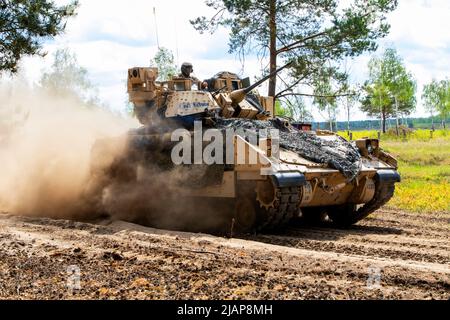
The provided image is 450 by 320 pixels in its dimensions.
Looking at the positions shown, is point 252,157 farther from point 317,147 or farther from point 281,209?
A: point 317,147

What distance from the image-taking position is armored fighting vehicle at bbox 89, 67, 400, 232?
38.1 ft

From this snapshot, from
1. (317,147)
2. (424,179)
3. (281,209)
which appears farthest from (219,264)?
(424,179)

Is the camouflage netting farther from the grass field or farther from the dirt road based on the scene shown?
the grass field

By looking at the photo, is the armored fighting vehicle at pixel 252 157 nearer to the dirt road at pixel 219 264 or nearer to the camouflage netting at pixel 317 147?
the camouflage netting at pixel 317 147

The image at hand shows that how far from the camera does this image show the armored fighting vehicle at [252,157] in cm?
1162

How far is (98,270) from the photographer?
7.99 meters

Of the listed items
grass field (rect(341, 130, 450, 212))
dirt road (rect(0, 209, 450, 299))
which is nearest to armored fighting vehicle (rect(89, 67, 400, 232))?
dirt road (rect(0, 209, 450, 299))

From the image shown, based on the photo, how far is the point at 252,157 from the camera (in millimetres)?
11531

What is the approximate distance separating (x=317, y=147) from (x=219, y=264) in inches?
198

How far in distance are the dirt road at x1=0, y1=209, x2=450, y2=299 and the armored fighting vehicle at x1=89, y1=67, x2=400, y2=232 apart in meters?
0.74

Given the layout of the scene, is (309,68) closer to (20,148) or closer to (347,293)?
(20,148)

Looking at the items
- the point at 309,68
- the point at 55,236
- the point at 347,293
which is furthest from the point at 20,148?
the point at 347,293

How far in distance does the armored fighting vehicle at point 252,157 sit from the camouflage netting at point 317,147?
19 mm

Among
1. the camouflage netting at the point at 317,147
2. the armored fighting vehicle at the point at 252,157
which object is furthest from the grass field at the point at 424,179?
the camouflage netting at the point at 317,147
